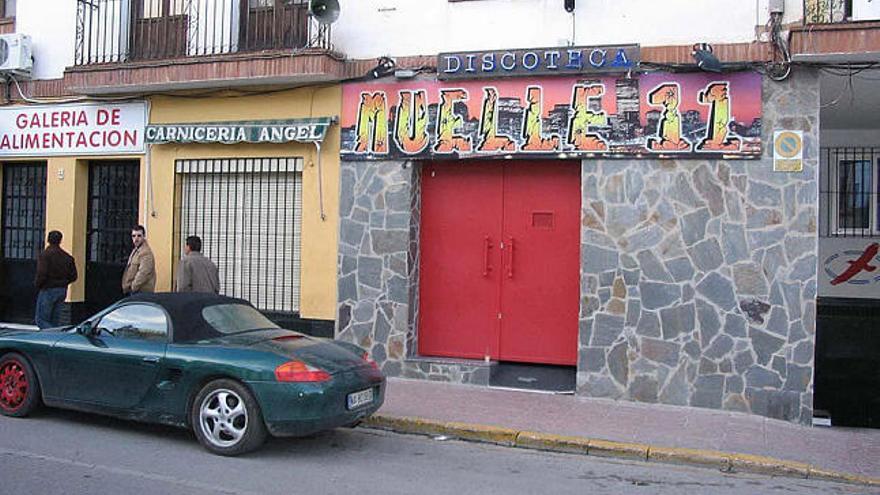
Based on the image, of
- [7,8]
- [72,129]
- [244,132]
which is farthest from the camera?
[7,8]

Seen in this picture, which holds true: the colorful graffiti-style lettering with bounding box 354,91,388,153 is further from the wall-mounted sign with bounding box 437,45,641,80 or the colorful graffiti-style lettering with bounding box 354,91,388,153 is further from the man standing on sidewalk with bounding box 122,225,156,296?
the man standing on sidewalk with bounding box 122,225,156,296

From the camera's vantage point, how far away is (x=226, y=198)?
1173 centimetres

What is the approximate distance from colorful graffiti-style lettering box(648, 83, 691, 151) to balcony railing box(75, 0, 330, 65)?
13.8 feet

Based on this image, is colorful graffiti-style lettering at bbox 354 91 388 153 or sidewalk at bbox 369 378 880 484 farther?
colorful graffiti-style lettering at bbox 354 91 388 153

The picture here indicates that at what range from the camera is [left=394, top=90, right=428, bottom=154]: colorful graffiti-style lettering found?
1033 centimetres

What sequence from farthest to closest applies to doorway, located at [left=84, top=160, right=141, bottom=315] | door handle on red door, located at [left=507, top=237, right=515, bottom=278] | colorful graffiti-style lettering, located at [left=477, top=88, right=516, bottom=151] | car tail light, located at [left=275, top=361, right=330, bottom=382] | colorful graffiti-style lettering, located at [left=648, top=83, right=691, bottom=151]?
doorway, located at [left=84, top=160, right=141, bottom=315] → door handle on red door, located at [left=507, top=237, right=515, bottom=278] → colorful graffiti-style lettering, located at [left=477, top=88, right=516, bottom=151] → colorful graffiti-style lettering, located at [left=648, top=83, right=691, bottom=151] → car tail light, located at [left=275, top=361, right=330, bottom=382]

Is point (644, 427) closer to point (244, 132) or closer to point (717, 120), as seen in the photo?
point (717, 120)

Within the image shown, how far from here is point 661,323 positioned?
928 cm

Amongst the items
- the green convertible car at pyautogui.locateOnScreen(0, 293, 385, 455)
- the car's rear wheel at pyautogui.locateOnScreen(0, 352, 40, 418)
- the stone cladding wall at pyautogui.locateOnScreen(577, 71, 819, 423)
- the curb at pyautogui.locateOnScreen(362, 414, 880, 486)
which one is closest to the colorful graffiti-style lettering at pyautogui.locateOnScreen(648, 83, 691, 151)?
the stone cladding wall at pyautogui.locateOnScreen(577, 71, 819, 423)

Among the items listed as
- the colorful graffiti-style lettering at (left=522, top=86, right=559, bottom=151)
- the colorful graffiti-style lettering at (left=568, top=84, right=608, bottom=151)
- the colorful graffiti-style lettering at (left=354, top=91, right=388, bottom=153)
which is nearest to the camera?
the colorful graffiti-style lettering at (left=568, top=84, right=608, bottom=151)

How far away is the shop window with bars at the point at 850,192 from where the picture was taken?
40.5 feet

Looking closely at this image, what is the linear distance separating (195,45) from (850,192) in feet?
32.2

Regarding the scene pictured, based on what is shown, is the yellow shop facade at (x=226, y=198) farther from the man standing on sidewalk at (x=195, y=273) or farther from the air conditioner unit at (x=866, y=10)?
the air conditioner unit at (x=866, y=10)

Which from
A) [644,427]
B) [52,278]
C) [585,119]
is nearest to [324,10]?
[585,119]
